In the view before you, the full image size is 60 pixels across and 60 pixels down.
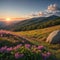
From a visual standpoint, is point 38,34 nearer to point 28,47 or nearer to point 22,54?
point 28,47

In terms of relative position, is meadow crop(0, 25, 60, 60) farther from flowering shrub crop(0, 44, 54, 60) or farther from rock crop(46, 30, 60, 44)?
rock crop(46, 30, 60, 44)

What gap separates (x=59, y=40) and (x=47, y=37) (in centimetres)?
75

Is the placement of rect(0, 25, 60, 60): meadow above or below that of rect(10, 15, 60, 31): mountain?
below

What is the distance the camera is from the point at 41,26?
1466 cm

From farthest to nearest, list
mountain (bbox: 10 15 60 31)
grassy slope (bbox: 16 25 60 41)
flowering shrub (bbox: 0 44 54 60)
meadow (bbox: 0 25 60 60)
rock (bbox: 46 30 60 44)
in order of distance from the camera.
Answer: mountain (bbox: 10 15 60 31) < grassy slope (bbox: 16 25 60 41) < rock (bbox: 46 30 60 44) < meadow (bbox: 0 25 60 60) < flowering shrub (bbox: 0 44 54 60)

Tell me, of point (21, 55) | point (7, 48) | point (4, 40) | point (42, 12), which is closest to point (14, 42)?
point (4, 40)

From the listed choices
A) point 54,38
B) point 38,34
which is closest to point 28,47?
point 54,38

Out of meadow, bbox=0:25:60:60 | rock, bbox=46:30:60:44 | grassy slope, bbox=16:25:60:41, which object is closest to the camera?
meadow, bbox=0:25:60:60

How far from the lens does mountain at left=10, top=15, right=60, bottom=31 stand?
14.5 metres

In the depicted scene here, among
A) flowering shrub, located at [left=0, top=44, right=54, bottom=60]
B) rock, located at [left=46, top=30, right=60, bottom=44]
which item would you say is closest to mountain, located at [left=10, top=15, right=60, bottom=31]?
rock, located at [left=46, top=30, right=60, bottom=44]

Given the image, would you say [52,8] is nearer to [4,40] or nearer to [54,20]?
[54,20]

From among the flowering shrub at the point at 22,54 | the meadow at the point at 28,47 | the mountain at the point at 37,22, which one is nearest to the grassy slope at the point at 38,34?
the meadow at the point at 28,47

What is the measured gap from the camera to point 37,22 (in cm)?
1505

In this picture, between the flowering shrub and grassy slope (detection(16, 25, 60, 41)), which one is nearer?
the flowering shrub
